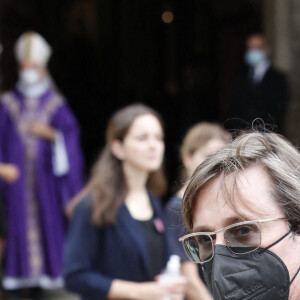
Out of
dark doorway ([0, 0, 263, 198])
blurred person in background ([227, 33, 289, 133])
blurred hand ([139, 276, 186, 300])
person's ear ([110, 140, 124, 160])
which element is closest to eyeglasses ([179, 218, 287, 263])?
blurred hand ([139, 276, 186, 300])

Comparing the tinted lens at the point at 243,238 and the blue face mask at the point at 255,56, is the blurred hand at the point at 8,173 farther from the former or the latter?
the tinted lens at the point at 243,238

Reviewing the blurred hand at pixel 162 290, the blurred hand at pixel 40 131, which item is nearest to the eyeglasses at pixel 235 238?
the blurred hand at pixel 162 290

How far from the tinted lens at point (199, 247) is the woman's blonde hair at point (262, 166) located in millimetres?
67

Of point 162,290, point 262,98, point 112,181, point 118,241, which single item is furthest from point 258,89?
point 162,290

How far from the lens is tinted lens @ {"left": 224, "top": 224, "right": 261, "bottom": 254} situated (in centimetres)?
166

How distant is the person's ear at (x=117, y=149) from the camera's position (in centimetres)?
394

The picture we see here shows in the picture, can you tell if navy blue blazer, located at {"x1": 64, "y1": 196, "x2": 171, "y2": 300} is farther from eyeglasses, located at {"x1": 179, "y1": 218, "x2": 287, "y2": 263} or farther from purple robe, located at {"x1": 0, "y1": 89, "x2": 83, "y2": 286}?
purple robe, located at {"x1": 0, "y1": 89, "x2": 83, "y2": 286}

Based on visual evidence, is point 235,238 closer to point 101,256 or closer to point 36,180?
point 101,256

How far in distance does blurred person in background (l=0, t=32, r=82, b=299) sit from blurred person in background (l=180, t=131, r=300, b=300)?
462 centimetres

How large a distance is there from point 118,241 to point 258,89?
327 cm

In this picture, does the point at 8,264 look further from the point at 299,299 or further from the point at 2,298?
the point at 299,299

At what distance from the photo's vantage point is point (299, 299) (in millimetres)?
1643

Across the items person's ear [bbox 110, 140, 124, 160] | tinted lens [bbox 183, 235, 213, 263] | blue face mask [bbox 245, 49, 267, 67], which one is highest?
blue face mask [bbox 245, 49, 267, 67]

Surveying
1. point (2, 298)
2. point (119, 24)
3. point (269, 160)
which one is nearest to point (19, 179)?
point (2, 298)
